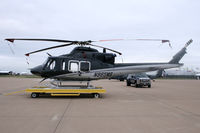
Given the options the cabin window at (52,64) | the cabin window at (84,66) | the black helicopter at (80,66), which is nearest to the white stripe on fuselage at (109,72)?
the black helicopter at (80,66)

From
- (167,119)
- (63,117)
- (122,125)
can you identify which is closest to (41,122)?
(63,117)

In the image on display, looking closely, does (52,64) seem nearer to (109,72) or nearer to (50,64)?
(50,64)

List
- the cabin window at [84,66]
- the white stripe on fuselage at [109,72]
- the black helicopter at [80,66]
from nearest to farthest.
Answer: the black helicopter at [80,66], the cabin window at [84,66], the white stripe on fuselage at [109,72]

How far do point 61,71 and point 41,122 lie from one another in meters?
5.23

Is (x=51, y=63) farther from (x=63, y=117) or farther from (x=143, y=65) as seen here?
(x=143, y=65)

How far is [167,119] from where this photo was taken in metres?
4.94

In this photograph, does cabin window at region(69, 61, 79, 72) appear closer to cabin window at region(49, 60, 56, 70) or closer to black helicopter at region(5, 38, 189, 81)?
black helicopter at region(5, 38, 189, 81)

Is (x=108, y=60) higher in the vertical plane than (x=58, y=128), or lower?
higher

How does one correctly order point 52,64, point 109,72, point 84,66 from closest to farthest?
point 52,64, point 84,66, point 109,72

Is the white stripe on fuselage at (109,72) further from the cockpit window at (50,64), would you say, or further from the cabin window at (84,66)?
the cockpit window at (50,64)

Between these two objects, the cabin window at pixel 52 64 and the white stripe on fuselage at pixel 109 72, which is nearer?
the cabin window at pixel 52 64

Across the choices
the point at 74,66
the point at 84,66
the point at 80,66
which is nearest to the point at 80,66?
the point at 80,66

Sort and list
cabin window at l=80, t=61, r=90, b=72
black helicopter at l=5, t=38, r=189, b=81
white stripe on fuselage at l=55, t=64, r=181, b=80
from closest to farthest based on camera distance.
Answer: black helicopter at l=5, t=38, r=189, b=81 < cabin window at l=80, t=61, r=90, b=72 < white stripe on fuselage at l=55, t=64, r=181, b=80

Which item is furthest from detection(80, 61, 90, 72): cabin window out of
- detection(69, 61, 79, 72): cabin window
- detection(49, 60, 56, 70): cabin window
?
detection(49, 60, 56, 70): cabin window
